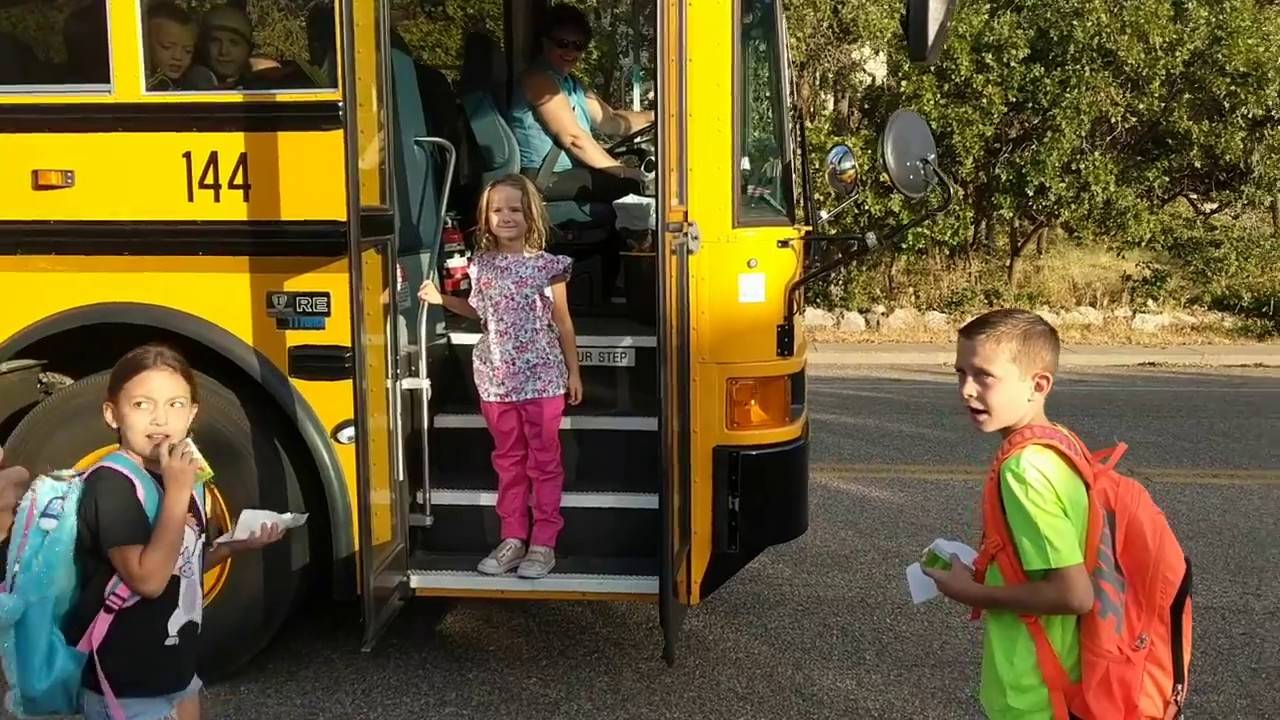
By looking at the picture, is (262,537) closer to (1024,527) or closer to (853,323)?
(1024,527)

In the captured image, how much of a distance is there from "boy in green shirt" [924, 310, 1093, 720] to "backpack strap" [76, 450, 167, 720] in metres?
1.49

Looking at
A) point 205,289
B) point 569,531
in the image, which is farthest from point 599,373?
point 205,289

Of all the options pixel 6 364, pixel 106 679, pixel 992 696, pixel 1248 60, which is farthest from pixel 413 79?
pixel 1248 60

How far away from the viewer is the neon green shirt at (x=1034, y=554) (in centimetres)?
206

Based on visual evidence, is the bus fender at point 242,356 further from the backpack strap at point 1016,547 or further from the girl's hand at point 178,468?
the backpack strap at point 1016,547

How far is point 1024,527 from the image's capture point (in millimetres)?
2086

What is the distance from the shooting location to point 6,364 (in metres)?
3.40

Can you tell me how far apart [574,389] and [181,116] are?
1.37 metres

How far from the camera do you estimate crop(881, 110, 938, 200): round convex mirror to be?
350 cm

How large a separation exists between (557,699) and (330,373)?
1.19 metres

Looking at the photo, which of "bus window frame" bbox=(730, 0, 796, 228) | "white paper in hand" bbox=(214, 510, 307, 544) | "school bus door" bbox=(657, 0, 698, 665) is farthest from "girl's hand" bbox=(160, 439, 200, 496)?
"bus window frame" bbox=(730, 0, 796, 228)

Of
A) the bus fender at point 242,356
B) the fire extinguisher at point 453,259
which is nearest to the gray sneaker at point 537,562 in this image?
the bus fender at point 242,356

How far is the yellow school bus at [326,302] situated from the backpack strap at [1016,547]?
4.05 ft

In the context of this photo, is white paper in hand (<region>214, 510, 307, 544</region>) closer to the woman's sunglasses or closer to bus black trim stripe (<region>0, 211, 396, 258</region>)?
bus black trim stripe (<region>0, 211, 396, 258</region>)
